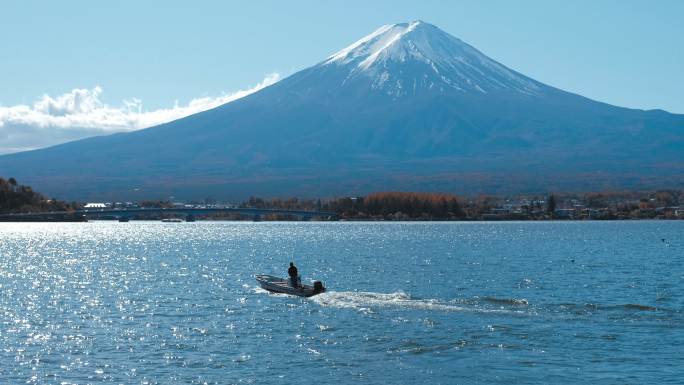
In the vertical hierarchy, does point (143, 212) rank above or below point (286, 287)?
above

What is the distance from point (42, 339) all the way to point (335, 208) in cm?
13556

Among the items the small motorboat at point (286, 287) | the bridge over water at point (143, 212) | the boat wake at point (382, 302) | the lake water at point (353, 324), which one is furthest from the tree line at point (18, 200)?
the boat wake at point (382, 302)

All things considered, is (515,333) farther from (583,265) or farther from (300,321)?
(583,265)

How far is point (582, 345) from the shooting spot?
93.8 feet

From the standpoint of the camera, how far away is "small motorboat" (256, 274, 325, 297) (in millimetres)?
41625

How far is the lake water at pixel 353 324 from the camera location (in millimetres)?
25328

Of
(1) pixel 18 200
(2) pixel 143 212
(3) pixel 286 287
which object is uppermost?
(1) pixel 18 200

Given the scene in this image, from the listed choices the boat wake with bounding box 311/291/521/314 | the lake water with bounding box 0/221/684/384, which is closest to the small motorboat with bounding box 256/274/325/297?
the boat wake with bounding box 311/291/521/314

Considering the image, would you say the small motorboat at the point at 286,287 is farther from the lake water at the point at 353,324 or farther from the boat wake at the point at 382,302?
the lake water at the point at 353,324

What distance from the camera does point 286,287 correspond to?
43.0 metres

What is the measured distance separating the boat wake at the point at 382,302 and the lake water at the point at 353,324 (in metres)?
0.08

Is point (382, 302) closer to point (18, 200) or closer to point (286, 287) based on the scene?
point (286, 287)

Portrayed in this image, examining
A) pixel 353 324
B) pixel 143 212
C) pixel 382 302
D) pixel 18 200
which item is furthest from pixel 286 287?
pixel 18 200

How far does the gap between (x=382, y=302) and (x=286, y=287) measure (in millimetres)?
6249
